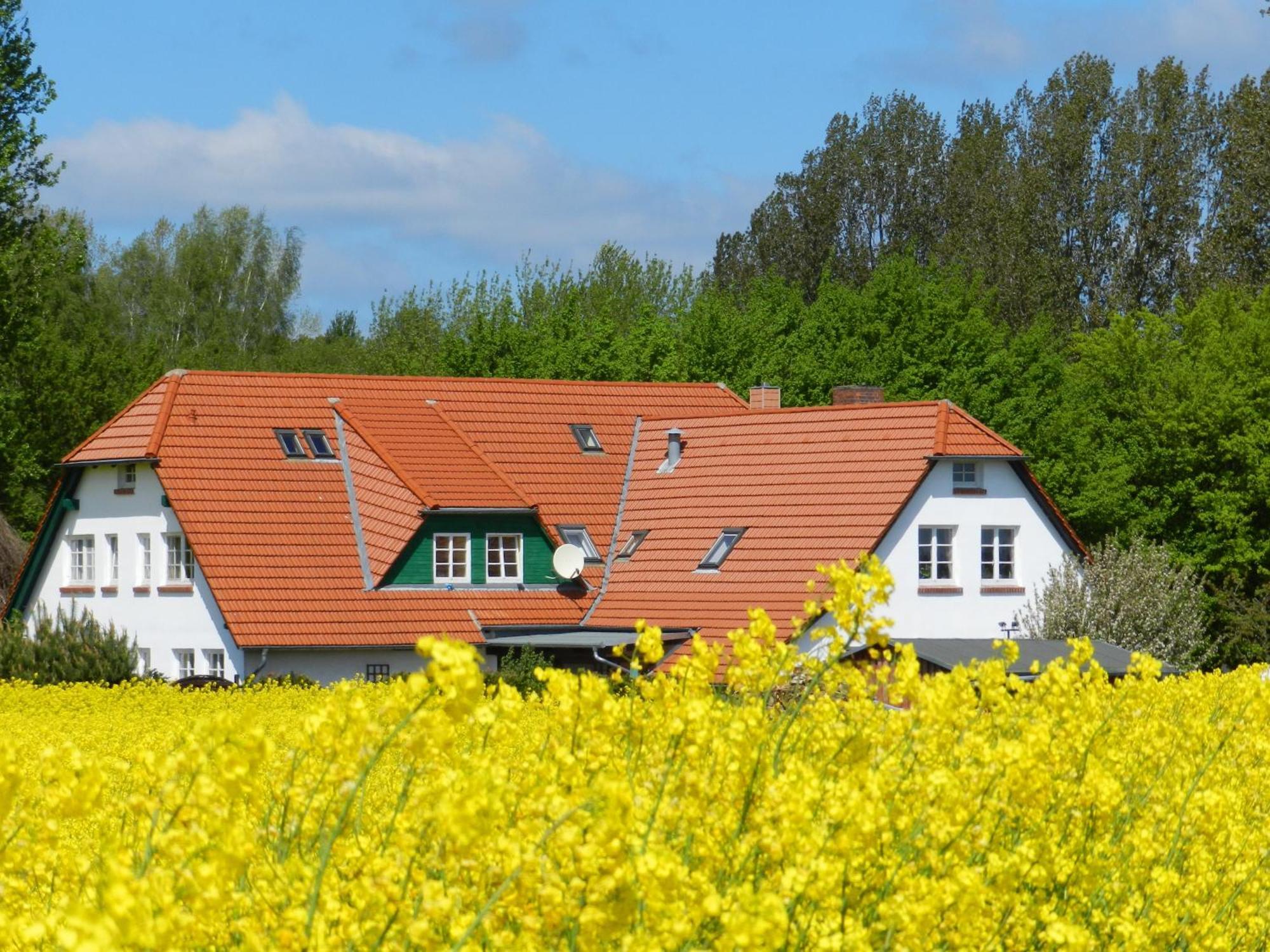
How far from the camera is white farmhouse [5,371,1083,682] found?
119 ft

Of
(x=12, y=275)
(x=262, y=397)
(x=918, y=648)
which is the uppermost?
(x=12, y=275)

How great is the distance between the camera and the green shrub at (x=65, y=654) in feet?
93.4

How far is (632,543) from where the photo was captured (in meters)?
39.2

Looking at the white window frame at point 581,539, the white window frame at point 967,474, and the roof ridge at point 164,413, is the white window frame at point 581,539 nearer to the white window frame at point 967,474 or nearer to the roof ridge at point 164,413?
the white window frame at point 967,474

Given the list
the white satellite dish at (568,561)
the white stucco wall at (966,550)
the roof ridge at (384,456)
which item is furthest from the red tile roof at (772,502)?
the roof ridge at (384,456)

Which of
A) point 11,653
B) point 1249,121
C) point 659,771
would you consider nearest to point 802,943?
point 659,771

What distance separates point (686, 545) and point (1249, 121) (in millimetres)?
31347

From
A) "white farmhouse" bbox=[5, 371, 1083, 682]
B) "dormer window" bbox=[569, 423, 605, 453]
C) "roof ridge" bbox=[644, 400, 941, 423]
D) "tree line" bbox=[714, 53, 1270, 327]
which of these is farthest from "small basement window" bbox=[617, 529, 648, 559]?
"tree line" bbox=[714, 53, 1270, 327]

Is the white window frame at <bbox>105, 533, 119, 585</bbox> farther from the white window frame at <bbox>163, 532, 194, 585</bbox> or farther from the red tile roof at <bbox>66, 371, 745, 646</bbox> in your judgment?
the white window frame at <bbox>163, 532, 194, 585</bbox>

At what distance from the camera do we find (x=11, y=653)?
28531mm

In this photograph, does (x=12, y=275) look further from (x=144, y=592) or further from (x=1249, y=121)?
(x=1249, y=121)

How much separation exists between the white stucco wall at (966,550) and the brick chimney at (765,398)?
7.42 m

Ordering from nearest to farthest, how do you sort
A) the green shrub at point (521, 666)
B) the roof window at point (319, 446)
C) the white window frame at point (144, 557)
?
the green shrub at point (521, 666) → the white window frame at point (144, 557) → the roof window at point (319, 446)

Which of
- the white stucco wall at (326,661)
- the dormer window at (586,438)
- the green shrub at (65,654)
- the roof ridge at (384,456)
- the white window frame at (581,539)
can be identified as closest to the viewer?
the green shrub at (65,654)
